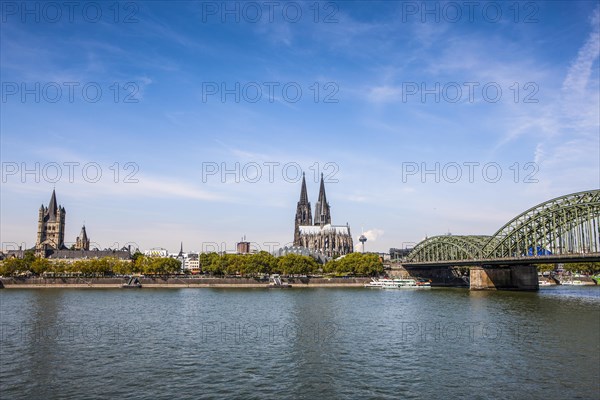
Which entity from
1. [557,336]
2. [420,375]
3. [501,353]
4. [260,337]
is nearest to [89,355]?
[260,337]

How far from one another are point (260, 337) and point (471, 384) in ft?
61.8

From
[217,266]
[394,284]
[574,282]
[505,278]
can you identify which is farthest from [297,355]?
[574,282]

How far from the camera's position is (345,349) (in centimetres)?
3556

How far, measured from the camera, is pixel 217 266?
430ft

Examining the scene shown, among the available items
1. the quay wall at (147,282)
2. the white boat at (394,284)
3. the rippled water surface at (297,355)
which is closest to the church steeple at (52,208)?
the quay wall at (147,282)

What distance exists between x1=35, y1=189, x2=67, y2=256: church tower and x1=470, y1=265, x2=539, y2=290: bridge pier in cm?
15869

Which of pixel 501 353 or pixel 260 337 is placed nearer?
pixel 501 353

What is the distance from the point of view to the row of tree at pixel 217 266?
4980 inches

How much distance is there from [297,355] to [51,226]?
616 feet

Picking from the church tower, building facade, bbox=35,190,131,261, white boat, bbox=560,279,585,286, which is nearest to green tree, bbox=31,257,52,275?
building facade, bbox=35,190,131,261

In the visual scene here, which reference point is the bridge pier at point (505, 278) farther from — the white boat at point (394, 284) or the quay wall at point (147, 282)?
the quay wall at point (147, 282)

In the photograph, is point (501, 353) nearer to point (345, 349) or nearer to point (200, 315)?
point (345, 349)

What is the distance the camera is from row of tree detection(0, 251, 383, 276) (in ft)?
415

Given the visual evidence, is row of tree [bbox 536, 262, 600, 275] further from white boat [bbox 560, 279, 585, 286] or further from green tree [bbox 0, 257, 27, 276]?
green tree [bbox 0, 257, 27, 276]
